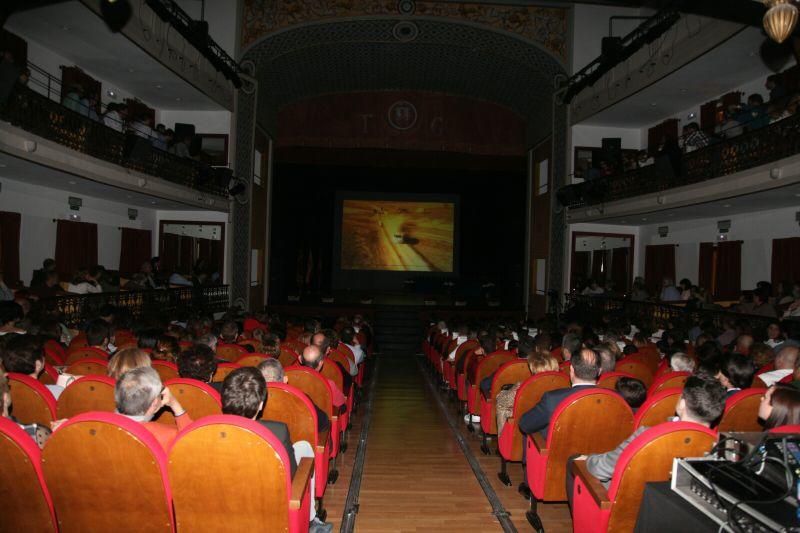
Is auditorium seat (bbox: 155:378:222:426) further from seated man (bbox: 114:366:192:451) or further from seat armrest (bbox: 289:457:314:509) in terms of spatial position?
seat armrest (bbox: 289:457:314:509)

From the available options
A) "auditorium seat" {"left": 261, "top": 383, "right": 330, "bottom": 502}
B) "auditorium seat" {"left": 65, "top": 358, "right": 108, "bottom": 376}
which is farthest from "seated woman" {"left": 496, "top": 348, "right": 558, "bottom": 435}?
"auditorium seat" {"left": 65, "top": 358, "right": 108, "bottom": 376}

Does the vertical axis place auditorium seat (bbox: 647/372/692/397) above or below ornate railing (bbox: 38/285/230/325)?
above

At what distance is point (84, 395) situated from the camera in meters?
3.27

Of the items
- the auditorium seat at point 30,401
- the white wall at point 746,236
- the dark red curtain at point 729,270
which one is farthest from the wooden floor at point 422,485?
the dark red curtain at point 729,270

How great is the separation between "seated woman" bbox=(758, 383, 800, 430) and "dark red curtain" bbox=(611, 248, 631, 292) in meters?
15.9

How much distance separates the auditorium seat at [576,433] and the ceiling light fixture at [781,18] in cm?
394

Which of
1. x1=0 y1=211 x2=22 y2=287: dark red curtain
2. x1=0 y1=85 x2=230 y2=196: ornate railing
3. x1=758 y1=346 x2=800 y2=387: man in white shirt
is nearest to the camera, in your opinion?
x1=758 y1=346 x2=800 y2=387: man in white shirt

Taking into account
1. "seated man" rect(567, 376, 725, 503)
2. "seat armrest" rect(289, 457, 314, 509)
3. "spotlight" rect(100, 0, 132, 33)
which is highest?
"spotlight" rect(100, 0, 132, 33)

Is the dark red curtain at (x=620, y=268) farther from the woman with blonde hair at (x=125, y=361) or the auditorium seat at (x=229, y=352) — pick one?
the woman with blonde hair at (x=125, y=361)

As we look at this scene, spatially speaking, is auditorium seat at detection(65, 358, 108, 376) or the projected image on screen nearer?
auditorium seat at detection(65, 358, 108, 376)

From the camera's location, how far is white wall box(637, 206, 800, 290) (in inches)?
492

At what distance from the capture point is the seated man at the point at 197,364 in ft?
12.5

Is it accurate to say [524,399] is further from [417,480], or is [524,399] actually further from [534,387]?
[417,480]

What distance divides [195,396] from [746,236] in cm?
1367
